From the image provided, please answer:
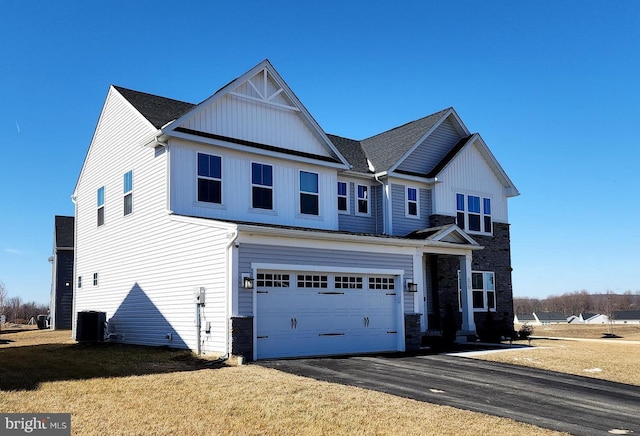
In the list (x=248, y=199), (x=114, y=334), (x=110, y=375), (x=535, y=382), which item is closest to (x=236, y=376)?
(x=110, y=375)

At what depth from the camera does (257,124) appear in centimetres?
2116

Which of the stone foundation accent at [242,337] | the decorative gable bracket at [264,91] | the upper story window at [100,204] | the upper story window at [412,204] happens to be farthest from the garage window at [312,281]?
the upper story window at [100,204]

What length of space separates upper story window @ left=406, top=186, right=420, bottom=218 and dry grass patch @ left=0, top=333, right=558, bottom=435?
13.8m

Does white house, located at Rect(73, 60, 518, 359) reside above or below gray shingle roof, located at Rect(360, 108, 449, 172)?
below

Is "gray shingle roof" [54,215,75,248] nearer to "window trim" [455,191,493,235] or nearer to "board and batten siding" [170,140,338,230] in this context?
"board and batten siding" [170,140,338,230]

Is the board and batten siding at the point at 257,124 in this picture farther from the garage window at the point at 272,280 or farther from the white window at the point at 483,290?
the white window at the point at 483,290

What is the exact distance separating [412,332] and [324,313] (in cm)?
369

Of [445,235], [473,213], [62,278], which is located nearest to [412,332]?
[445,235]

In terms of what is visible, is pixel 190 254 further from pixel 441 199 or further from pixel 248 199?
pixel 441 199

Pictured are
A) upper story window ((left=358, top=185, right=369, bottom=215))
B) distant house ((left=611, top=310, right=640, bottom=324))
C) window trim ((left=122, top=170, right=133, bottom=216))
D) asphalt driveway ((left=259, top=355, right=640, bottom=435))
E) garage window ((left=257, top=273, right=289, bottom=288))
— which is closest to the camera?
asphalt driveway ((left=259, top=355, right=640, bottom=435))

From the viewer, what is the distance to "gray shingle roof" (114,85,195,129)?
68.3 ft

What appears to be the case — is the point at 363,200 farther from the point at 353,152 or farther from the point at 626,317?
the point at 626,317

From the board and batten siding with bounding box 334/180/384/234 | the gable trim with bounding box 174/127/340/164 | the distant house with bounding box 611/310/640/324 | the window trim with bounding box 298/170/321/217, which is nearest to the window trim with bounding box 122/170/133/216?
the gable trim with bounding box 174/127/340/164

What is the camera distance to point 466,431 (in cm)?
884
